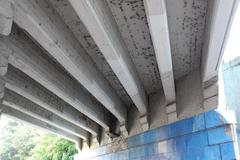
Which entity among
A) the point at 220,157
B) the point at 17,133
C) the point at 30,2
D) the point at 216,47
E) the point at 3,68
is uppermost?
the point at 17,133

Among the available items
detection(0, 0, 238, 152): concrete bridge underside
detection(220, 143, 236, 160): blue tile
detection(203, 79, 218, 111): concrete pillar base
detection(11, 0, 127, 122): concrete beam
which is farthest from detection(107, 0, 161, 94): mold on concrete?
detection(220, 143, 236, 160): blue tile

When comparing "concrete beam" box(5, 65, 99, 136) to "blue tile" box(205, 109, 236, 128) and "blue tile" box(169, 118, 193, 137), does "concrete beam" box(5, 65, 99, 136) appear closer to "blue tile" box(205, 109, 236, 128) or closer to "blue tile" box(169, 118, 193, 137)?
"blue tile" box(169, 118, 193, 137)

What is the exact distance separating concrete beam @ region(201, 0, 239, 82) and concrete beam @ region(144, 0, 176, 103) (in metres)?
0.55

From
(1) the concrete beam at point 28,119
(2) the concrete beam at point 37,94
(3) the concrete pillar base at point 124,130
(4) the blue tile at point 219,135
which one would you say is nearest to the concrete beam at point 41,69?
(2) the concrete beam at point 37,94

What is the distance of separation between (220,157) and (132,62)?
2199 mm

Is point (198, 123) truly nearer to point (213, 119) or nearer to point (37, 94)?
point (213, 119)

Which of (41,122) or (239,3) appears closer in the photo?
(239,3)

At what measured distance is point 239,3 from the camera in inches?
132

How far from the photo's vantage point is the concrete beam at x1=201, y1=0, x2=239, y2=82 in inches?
132

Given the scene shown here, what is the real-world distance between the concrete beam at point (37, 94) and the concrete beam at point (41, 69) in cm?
42

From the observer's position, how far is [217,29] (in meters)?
3.76

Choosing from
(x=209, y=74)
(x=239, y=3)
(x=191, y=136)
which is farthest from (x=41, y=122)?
(x=239, y=3)

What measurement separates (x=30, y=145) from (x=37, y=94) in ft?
55.9

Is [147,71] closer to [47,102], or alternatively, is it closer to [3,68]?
[47,102]
